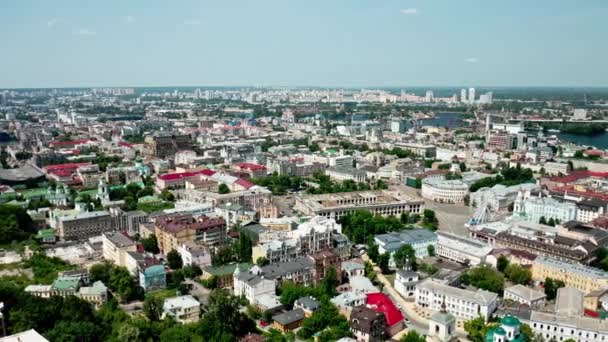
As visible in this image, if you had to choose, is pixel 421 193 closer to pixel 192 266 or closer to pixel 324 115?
pixel 192 266

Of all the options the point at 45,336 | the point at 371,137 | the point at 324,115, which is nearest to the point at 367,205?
the point at 45,336

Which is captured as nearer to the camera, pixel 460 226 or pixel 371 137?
pixel 460 226

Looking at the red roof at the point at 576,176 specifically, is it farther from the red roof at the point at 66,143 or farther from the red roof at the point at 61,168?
the red roof at the point at 66,143

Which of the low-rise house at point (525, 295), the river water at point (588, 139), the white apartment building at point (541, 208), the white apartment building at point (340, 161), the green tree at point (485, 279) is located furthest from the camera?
the river water at point (588, 139)

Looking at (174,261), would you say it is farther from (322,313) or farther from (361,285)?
(322,313)

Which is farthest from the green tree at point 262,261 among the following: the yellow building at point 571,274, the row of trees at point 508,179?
the row of trees at point 508,179

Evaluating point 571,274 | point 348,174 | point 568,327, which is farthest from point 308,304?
point 348,174
